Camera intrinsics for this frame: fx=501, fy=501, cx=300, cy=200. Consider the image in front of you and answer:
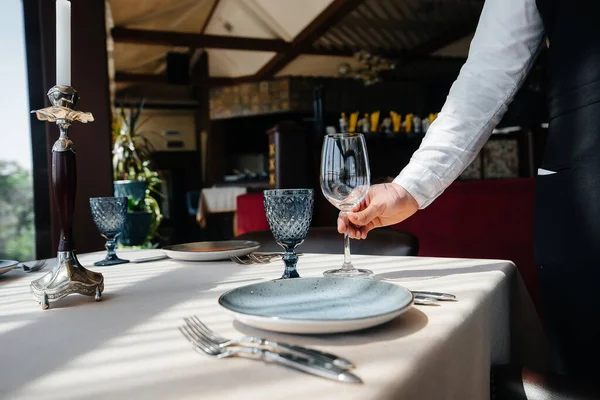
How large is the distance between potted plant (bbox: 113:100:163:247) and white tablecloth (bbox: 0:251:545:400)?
2.86 metres

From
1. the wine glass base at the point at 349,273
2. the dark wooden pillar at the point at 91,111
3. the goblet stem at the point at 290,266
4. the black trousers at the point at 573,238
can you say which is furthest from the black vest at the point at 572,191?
the dark wooden pillar at the point at 91,111

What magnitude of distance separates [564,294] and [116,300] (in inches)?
28.9

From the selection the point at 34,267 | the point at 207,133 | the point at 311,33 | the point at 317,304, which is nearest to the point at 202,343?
the point at 317,304

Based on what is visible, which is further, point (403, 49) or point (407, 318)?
point (403, 49)

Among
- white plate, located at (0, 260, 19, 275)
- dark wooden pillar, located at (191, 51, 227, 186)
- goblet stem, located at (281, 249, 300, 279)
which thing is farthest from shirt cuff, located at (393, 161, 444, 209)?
dark wooden pillar, located at (191, 51, 227, 186)

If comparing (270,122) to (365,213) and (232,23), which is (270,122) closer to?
(232,23)

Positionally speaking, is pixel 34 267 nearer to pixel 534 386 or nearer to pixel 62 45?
pixel 62 45

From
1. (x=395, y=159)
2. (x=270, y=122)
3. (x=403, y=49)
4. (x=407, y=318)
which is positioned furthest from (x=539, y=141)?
(x=270, y=122)

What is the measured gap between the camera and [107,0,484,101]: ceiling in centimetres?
780

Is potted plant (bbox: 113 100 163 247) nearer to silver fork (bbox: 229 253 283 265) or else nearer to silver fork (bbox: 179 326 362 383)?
silver fork (bbox: 229 253 283 265)

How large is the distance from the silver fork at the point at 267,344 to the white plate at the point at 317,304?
0.9 inches

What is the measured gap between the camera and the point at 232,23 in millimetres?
9117

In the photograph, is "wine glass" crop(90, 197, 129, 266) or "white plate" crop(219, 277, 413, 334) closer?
"white plate" crop(219, 277, 413, 334)

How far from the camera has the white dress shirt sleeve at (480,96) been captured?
93 centimetres
